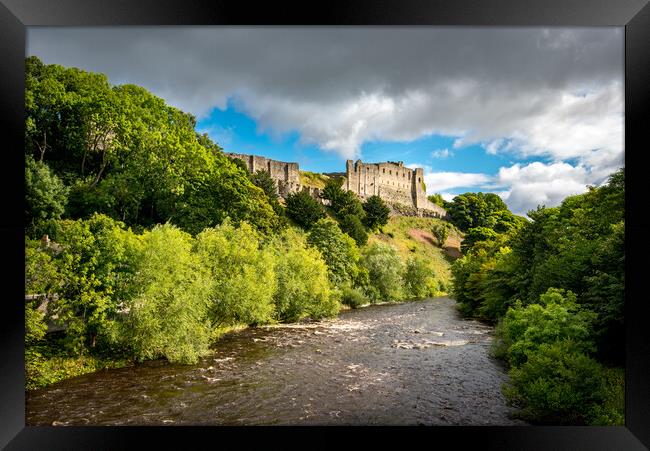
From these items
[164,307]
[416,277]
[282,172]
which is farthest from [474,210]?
[164,307]

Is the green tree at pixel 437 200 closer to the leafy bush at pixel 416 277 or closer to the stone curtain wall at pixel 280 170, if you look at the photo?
the leafy bush at pixel 416 277

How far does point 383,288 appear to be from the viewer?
18797mm

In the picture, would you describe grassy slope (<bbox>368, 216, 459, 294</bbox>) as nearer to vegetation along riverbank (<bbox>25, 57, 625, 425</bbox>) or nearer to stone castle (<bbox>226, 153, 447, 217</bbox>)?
stone castle (<bbox>226, 153, 447, 217</bbox>)

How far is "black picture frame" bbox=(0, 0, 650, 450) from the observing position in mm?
3791

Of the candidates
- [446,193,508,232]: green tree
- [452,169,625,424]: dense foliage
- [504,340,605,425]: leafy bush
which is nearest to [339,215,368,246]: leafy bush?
[446,193,508,232]: green tree

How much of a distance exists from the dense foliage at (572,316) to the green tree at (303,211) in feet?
40.9

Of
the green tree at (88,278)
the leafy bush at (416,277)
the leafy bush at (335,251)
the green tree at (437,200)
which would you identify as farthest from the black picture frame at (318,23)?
the green tree at (437,200)

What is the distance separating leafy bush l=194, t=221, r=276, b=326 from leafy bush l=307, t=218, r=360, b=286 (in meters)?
5.82

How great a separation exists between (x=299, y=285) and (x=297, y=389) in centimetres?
649

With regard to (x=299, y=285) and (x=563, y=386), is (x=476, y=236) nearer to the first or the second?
Answer: (x=299, y=285)

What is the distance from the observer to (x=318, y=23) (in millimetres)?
3879

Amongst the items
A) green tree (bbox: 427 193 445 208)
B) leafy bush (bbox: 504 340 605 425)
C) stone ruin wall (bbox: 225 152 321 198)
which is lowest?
leafy bush (bbox: 504 340 605 425)
